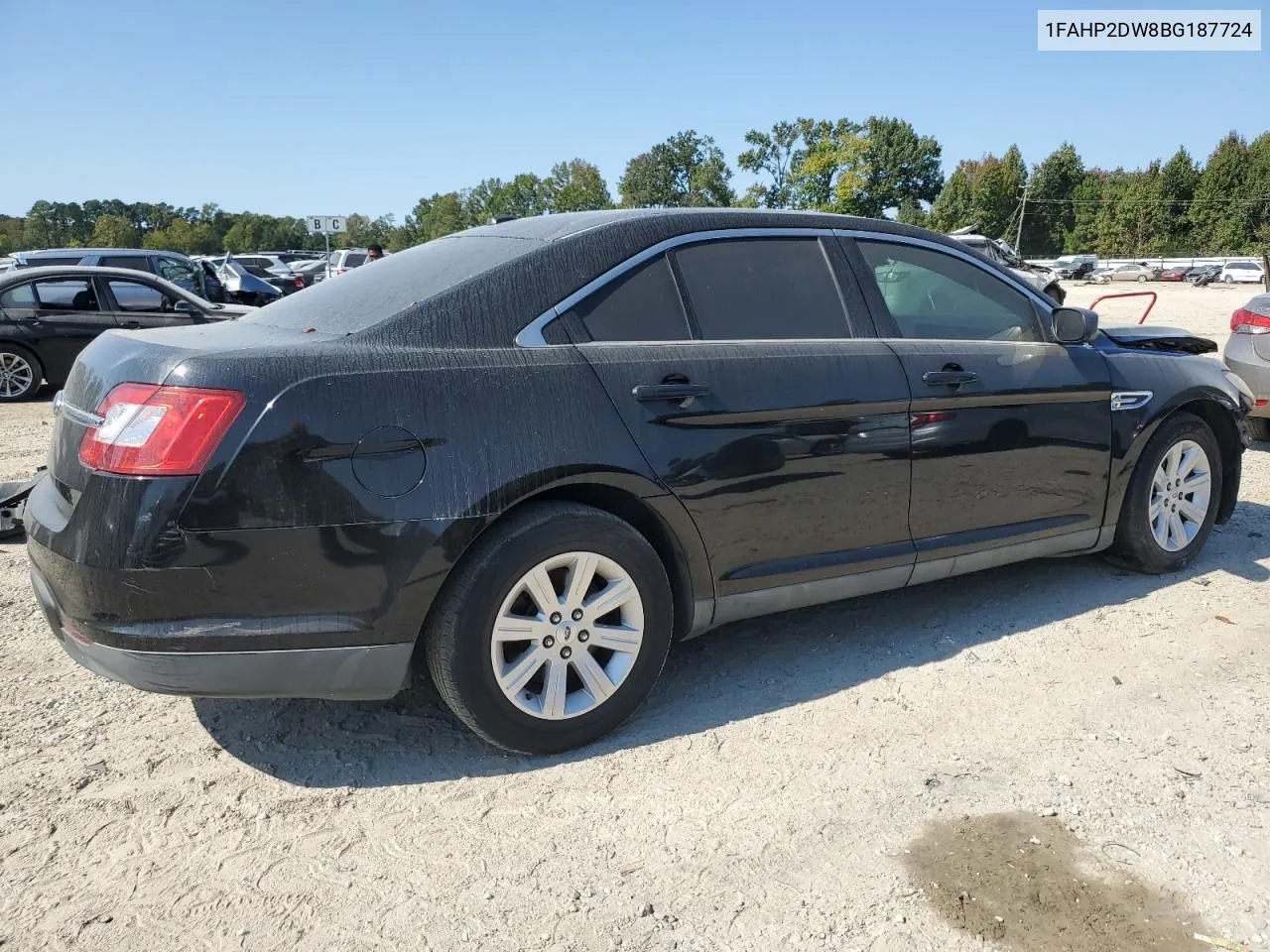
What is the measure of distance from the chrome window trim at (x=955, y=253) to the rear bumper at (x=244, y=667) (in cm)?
229

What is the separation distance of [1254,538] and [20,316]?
11.4 metres

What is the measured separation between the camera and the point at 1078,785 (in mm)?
2842

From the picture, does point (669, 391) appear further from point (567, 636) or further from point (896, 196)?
point (896, 196)

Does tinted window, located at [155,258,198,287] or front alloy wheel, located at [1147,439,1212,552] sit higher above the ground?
tinted window, located at [155,258,198,287]

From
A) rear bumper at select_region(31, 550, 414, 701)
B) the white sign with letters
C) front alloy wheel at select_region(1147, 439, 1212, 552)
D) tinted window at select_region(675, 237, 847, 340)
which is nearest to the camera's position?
rear bumper at select_region(31, 550, 414, 701)

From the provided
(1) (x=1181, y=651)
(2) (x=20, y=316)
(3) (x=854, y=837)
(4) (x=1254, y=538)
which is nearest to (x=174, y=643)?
(3) (x=854, y=837)

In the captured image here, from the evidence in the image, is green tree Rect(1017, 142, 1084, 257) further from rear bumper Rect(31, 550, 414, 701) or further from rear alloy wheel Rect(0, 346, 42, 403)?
rear bumper Rect(31, 550, 414, 701)

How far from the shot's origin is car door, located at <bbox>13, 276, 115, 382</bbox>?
34.2 ft

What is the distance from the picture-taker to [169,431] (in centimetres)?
245

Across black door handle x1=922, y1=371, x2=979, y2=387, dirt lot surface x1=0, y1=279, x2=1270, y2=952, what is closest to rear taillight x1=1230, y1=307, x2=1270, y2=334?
dirt lot surface x1=0, y1=279, x2=1270, y2=952

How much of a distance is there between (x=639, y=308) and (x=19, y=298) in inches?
390

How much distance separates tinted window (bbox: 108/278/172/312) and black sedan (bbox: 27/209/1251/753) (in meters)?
8.59

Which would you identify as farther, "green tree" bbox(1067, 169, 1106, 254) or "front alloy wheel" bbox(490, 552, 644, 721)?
"green tree" bbox(1067, 169, 1106, 254)

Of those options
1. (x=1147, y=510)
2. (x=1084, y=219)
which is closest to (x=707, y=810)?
(x=1147, y=510)
